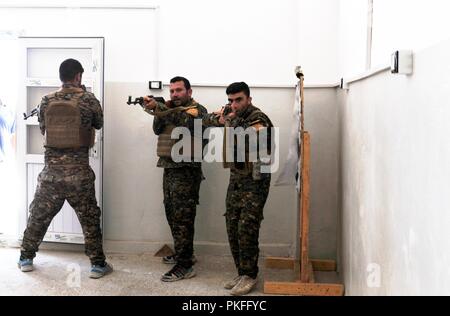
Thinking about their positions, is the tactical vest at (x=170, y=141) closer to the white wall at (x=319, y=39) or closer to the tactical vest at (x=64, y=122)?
the tactical vest at (x=64, y=122)

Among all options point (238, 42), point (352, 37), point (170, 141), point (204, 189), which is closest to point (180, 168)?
point (170, 141)

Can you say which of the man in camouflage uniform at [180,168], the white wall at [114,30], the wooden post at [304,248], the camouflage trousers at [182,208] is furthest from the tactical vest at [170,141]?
the wooden post at [304,248]

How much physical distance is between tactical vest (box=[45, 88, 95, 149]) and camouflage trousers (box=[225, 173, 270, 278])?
1265 mm

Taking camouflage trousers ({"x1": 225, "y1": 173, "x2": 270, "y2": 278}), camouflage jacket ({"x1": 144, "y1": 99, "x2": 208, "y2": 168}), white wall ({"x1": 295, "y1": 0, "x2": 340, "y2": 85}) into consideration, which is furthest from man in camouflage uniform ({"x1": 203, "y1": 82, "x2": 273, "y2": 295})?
white wall ({"x1": 295, "y1": 0, "x2": 340, "y2": 85})

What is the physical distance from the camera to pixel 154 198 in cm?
444

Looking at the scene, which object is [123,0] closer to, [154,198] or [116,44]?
[116,44]

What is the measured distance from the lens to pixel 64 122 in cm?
364

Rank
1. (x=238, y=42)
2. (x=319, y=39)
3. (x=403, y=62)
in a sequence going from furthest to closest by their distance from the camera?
(x=238, y=42) < (x=319, y=39) < (x=403, y=62)

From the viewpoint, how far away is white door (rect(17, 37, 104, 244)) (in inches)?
166

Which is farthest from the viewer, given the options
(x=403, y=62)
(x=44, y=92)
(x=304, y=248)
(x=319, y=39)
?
(x=44, y=92)

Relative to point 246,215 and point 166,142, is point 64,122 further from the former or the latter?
point 246,215

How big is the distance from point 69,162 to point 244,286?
1.64 m

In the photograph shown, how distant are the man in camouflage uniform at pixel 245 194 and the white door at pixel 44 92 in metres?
1.38
